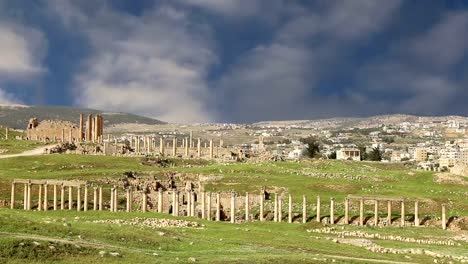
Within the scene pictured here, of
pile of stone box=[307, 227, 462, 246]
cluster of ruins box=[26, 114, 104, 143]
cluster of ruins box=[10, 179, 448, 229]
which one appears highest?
cluster of ruins box=[26, 114, 104, 143]

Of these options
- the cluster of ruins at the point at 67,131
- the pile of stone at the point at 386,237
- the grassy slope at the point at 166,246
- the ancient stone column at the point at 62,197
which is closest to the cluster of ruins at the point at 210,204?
the ancient stone column at the point at 62,197

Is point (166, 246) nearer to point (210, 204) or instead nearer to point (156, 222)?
point (156, 222)

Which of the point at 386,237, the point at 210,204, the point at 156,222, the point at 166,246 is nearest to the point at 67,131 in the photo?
the point at 210,204

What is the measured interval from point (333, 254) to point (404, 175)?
6217cm

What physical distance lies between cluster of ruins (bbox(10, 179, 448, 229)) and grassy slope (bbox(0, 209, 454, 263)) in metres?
16.0

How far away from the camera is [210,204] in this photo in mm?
69500

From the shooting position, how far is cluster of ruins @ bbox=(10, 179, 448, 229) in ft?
219

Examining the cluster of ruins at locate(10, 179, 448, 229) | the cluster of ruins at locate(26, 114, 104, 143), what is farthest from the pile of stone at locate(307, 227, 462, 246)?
the cluster of ruins at locate(26, 114, 104, 143)

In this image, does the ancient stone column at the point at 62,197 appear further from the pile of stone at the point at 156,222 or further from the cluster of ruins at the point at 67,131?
the cluster of ruins at the point at 67,131

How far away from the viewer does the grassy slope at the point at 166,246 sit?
3266 cm

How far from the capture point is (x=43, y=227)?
129 ft

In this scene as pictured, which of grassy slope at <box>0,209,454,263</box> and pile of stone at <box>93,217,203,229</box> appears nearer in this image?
grassy slope at <box>0,209,454,263</box>

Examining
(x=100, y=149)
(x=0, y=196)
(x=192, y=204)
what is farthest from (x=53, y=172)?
(x=100, y=149)

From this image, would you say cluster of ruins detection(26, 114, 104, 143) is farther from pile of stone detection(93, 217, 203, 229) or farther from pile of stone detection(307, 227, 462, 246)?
pile of stone detection(307, 227, 462, 246)
